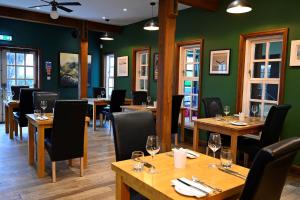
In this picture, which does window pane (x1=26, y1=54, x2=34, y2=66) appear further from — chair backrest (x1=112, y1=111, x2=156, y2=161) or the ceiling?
chair backrest (x1=112, y1=111, x2=156, y2=161)

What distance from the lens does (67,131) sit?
10.4ft

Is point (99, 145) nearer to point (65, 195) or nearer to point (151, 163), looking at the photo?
point (65, 195)

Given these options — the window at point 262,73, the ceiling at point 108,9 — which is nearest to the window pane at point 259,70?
the window at point 262,73

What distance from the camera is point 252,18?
423 centimetres

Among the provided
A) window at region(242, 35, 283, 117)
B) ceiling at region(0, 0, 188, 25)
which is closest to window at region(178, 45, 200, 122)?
ceiling at region(0, 0, 188, 25)

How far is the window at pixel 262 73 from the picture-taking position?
405cm

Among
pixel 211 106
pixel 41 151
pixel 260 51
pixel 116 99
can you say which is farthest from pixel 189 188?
pixel 116 99

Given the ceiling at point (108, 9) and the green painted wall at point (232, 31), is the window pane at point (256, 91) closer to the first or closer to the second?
the green painted wall at point (232, 31)

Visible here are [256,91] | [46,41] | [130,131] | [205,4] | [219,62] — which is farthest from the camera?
[46,41]

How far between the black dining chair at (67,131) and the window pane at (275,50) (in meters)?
3.02

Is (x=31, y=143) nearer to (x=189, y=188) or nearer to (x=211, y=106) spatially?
(x=211, y=106)

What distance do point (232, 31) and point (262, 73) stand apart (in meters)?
0.92

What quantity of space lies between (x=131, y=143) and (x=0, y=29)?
6.22 m

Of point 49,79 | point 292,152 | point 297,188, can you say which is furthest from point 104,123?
point 292,152
